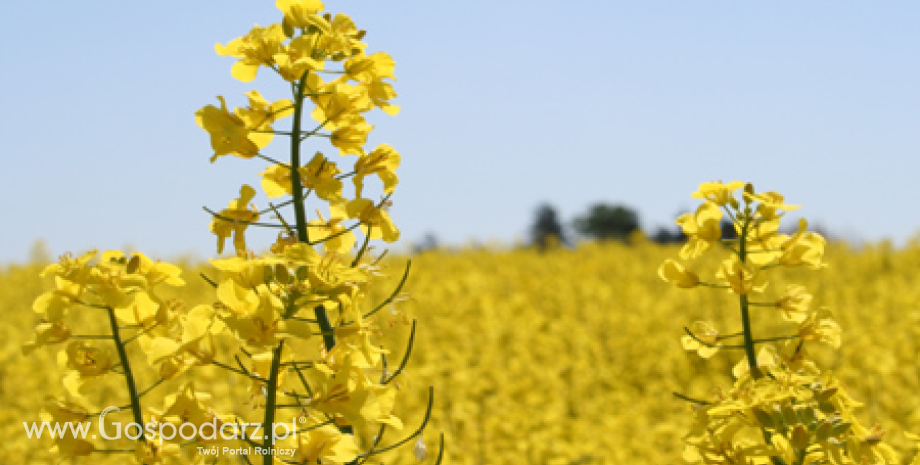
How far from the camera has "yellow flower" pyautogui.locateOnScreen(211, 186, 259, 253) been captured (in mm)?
1463

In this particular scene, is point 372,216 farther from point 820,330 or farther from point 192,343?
point 820,330

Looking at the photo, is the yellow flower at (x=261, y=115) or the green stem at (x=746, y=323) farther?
the green stem at (x=746, y=323)

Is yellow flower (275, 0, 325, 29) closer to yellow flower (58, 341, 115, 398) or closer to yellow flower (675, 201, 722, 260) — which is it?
yellow flower (58, 341, 115, 398)

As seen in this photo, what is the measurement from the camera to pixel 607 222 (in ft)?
125

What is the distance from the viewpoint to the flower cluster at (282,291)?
1.28m

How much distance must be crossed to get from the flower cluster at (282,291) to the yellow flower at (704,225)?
58 centimetres

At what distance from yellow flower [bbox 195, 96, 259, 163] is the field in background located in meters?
3.12

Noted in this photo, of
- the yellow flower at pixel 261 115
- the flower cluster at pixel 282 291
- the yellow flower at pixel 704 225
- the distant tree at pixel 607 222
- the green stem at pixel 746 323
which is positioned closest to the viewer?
the flower cluster at pixel 282 291

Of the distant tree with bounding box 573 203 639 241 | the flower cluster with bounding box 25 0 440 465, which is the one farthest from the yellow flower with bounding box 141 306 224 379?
the distant tree with bounding box 573 203 639 241

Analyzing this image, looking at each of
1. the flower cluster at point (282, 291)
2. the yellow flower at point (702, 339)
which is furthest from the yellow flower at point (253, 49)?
the yellow flower at point (702, 339)

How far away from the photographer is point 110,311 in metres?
1.46

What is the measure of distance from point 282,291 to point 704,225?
31.8 inches

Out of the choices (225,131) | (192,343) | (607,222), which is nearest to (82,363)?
(192,343)

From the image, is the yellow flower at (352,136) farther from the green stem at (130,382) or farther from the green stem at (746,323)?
the green stem at (746,323)
